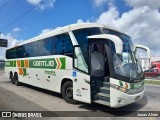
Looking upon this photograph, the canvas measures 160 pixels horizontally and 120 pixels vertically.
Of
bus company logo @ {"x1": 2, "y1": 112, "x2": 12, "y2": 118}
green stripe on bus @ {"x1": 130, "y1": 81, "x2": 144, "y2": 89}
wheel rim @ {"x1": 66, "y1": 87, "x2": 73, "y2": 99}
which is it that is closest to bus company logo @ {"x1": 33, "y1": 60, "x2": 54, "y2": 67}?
wheel rim @ {"x1": 66, "y1": 87, "x2": 73, "y2": 99}

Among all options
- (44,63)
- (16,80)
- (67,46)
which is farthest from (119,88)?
(16,80)

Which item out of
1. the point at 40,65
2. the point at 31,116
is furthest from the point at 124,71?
the point at 40,65

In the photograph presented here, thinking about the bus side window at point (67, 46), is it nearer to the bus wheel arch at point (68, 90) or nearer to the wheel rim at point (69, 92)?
the bus wheel arch at point (68, 90)

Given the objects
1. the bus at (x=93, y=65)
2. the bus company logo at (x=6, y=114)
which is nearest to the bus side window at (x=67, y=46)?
the bus at (x=93, y=65)

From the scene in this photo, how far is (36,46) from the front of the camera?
1391 cm

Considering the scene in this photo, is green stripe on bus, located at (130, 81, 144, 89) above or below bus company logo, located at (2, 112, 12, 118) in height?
above

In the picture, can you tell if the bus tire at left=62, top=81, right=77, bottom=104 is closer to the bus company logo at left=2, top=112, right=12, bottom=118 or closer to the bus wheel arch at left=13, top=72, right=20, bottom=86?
the bus company logo at left=2, top=112, right=12, bottom=118

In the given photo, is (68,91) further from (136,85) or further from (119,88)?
(136,85)

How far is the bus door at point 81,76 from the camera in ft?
28.5

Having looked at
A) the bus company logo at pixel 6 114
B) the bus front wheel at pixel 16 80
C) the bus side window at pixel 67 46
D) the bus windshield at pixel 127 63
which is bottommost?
the bus company logo at pixel 6 114

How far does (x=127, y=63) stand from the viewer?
28.0 ft

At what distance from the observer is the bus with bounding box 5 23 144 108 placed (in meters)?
8.01

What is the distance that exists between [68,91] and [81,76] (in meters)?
1.50

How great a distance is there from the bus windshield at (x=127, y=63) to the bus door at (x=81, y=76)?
1194 millimetres
